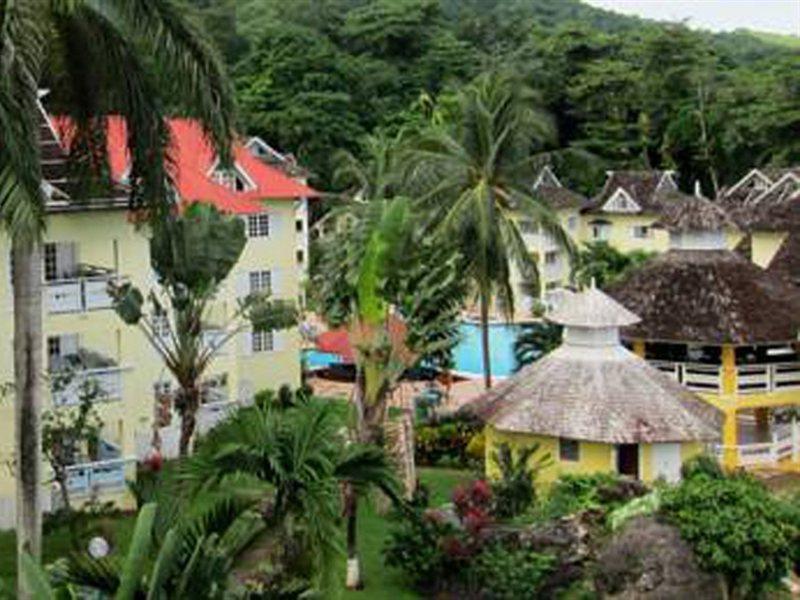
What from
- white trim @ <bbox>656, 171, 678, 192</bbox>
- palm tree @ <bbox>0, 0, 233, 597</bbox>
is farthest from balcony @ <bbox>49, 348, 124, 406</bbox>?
white trim @ <bbox>656, 171, 678, 192</bbox>

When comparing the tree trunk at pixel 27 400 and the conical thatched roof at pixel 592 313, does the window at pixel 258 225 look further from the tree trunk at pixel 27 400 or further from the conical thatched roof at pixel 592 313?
the tree trunk at pixel 27 400

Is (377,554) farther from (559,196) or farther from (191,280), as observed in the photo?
(559,196)

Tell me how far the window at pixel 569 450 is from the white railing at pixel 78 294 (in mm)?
9812

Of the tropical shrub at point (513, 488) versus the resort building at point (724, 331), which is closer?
the tropical shrub at point (513, 488)

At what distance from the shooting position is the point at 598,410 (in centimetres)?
2997

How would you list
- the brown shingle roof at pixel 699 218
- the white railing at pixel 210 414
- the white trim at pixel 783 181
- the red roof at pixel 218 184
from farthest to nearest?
the white trim at pixel 783 181 → the red roof at pixel 218 184 → the brown shingle roof at pixel 699 218 → the white railing at pixel 210 414

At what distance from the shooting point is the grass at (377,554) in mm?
23438

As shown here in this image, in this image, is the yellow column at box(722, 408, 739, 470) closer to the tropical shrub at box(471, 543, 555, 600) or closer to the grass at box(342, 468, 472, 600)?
the grass at box(342, 468, 472, 600)

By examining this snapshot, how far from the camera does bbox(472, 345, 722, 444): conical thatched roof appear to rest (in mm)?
29625

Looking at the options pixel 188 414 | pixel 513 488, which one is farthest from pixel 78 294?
pixel 513 488

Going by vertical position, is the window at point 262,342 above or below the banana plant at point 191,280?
below

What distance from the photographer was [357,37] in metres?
93.5

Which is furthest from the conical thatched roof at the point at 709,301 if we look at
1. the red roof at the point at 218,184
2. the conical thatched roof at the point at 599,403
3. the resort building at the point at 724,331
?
the red roof at the point at 218,184

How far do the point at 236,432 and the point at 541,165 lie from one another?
2258cm
